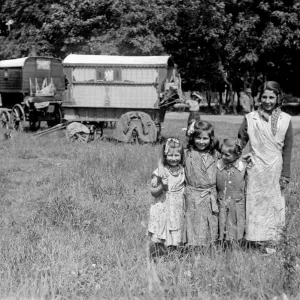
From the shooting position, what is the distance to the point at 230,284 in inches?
139

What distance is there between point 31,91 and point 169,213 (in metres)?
14.4

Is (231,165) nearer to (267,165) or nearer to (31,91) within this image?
(267,165)

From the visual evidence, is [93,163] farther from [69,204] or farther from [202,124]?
[202,124]

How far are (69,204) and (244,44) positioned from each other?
22.4 meters

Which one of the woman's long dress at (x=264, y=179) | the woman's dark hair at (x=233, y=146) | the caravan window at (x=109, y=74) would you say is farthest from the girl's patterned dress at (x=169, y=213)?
the caravan window at (x=109, y=74)

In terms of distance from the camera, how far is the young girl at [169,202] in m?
4.30

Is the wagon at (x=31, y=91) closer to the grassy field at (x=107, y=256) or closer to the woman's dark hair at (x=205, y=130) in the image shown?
the grassy field at (x=107, y=256)

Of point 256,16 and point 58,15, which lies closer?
point 58,15

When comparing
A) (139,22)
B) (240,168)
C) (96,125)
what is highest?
(139,22)

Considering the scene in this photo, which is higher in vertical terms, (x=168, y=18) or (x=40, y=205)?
(x=168, y=18)

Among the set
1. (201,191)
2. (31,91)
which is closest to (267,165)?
(201,191)

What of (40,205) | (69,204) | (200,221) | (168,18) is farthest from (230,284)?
(168,18)

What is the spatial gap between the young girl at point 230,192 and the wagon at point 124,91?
843 cm

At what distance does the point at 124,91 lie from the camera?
13.2 m
